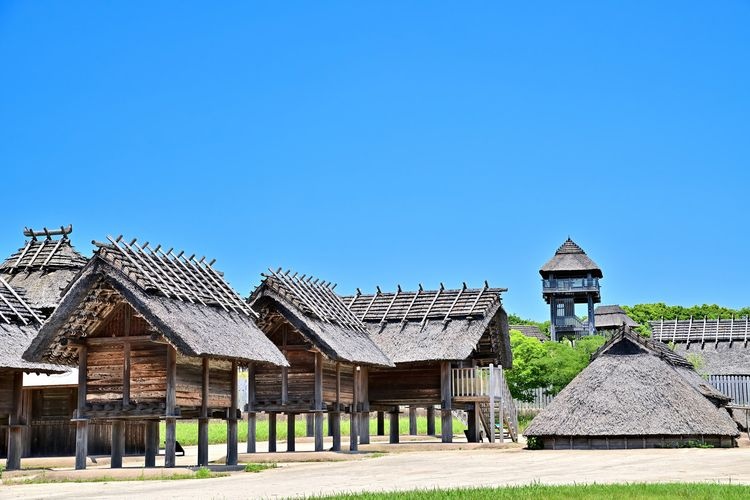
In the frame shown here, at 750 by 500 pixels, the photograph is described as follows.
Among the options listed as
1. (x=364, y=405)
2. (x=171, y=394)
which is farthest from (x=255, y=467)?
(x=364, y=405)

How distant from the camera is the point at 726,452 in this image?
3219cm

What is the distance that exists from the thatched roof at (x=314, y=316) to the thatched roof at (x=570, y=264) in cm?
6739

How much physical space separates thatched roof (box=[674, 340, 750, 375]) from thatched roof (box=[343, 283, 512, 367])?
22872 mm

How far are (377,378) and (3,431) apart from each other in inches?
543

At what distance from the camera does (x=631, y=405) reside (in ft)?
120

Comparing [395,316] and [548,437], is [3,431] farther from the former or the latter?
[548,437]

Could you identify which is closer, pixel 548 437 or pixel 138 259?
pixel 138 259

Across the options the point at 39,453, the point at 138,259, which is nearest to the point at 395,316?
the point at 39,453

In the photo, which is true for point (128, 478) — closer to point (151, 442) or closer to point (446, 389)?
point (151, 442)

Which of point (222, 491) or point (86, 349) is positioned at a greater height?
point (86, 349)

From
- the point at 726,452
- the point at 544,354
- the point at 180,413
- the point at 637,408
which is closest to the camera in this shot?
the point at 180,413

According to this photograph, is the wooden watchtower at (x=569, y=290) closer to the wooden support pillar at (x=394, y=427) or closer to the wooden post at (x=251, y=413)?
the wooden support pillar at (x=394, y=427)

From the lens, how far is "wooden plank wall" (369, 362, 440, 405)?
41.7 metres

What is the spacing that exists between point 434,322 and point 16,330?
17413 mm
